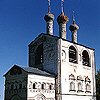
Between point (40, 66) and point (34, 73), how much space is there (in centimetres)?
441

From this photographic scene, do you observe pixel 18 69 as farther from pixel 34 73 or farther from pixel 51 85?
pixel 51 85

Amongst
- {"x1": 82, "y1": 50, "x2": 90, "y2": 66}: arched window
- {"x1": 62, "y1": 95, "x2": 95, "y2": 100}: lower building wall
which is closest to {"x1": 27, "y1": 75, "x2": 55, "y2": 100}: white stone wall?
{"x1": 62, "y1": 95, "x2": 95, "y2": 100}: lower building wall

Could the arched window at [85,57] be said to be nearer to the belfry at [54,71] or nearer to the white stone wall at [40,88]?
the belfry at [54,71]

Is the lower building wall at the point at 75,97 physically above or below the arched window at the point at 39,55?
below

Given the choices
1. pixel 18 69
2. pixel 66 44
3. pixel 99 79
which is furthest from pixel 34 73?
pixel 99 79

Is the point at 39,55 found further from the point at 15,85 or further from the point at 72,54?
the point at 15,85

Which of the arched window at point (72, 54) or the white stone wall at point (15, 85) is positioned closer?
the white stone wall at point (15, 85)

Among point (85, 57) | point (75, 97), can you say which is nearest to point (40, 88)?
point (75, 97)

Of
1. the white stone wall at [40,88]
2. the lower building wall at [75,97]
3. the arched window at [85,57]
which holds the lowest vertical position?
the lower building wall at [75,97]

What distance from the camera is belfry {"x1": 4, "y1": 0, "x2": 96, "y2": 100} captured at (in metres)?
25.3

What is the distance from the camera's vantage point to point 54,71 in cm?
2781

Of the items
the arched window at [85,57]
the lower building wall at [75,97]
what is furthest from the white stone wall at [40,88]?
the arched window at [85,57]

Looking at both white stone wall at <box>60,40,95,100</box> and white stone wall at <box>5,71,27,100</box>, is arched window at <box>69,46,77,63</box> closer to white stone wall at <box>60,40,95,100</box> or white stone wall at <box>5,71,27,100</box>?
white stone wall at <box>60,40,95,100</box>

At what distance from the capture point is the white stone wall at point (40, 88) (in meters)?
24.7
